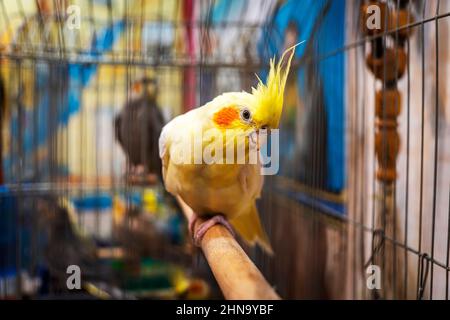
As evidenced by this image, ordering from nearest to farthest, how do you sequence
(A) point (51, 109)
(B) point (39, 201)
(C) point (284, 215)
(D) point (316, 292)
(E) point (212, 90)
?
(E) point (212, 90) → (C) point (284, 215) → (D) point (316, 292) → (A) point (51, 109) → (B) point (39, 201)

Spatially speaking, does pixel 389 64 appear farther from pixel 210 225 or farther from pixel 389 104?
pixel 210 225

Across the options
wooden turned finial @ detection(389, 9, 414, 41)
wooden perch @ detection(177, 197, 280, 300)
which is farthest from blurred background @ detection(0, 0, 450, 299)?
wooden perch @ detection(177, 197, 280, 300)

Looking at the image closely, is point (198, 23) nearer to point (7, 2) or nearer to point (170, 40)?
point (170, 40)

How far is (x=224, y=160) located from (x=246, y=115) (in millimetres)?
65

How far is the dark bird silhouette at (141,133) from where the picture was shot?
67 cm

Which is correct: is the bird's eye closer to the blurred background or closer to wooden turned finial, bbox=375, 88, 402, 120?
the blurred background

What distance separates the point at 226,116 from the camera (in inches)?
17.6

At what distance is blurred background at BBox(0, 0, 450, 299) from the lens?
0.65m

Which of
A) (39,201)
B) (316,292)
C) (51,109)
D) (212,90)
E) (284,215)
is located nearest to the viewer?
(212,90)

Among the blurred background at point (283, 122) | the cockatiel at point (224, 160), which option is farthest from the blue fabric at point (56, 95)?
the cockatiel at point (224, 160)

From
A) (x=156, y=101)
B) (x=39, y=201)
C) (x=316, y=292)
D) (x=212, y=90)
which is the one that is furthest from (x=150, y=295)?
(x=212, y=90)

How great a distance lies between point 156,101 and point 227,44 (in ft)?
0.58

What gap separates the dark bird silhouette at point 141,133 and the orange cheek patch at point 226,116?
212mm

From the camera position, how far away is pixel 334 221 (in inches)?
35.4
